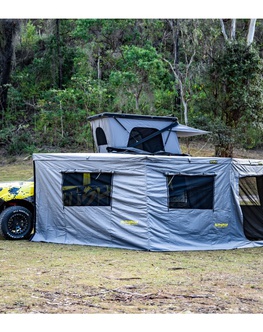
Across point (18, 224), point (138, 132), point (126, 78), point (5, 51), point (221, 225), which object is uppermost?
point (5, 51)

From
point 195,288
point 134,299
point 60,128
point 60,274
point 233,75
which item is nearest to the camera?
point 134,299

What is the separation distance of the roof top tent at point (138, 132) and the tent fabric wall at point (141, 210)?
5.40 feet

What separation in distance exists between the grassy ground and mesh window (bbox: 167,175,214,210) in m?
0.91

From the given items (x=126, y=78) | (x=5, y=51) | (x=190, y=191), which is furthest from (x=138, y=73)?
(x=190, y=191)

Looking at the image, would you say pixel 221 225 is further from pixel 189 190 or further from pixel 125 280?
pixel 125 280

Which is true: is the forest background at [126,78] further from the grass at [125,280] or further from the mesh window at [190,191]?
the grass at [125,280]

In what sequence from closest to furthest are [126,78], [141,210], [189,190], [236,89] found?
1. [141,210]
2. [189,190]
3. [236,89]
4. [126,78]

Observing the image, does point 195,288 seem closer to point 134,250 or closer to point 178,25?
point 134,250

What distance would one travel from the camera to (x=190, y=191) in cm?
1098

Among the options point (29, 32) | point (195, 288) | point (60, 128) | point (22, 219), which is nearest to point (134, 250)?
point (22, 219)

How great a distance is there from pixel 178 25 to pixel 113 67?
140 inches

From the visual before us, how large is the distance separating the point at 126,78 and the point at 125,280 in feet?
60.5

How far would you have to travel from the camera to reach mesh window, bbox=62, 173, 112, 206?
1098 centimetres

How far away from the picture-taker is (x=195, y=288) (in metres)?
7.25
